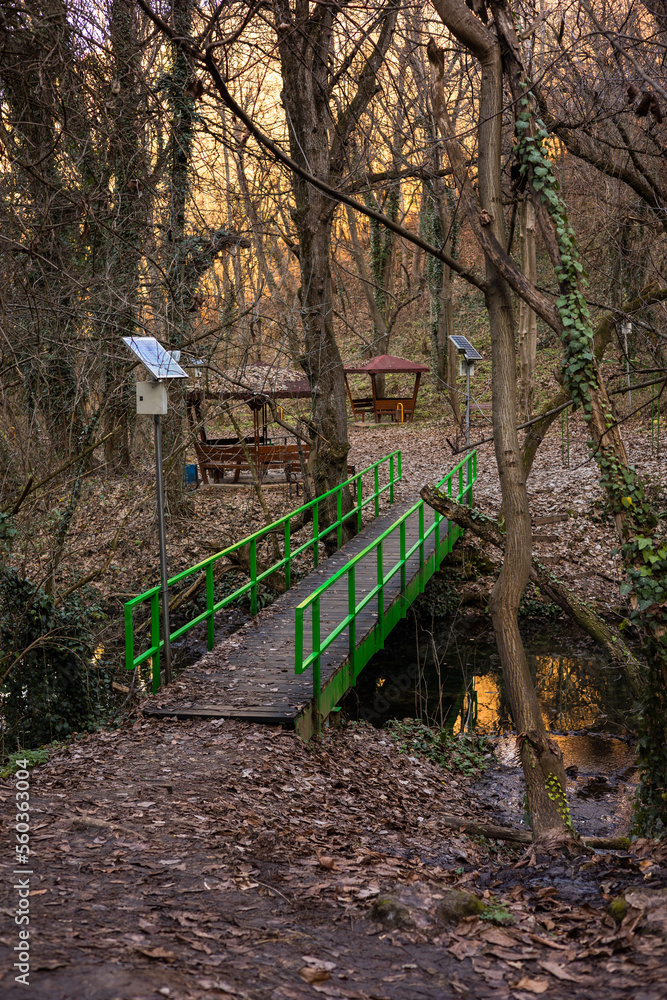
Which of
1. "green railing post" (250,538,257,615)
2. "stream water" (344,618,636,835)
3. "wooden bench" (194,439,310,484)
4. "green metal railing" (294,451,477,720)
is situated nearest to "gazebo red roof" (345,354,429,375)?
"wooden bench" (194,439,310,484)

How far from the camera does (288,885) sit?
4758mm

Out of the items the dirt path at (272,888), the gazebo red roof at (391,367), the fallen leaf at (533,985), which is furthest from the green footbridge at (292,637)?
the gazebo red roof at (391,367)

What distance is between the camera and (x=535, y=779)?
21.7 ft

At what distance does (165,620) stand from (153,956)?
4.67 m

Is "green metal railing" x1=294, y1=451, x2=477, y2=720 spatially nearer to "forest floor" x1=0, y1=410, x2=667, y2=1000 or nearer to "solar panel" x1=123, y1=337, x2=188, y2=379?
"forest floor" x1=0, y1=410, x2=667, y2=1000

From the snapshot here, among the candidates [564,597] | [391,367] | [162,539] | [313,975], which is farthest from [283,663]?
[391,367]

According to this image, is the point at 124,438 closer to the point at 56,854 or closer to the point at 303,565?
the point at 303,565

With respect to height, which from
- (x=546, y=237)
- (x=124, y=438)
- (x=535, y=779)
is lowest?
(x=535, y=779)

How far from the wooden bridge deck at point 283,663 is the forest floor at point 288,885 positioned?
0.29 m

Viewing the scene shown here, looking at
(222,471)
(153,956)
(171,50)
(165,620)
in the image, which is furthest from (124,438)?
(153,956)

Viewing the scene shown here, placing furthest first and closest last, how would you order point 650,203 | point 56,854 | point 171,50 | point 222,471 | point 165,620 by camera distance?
1. point 222,471
2. point 171,50
3. point 650,203
4. point 165,620
5. point 56,854

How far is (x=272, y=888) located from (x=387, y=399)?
24338 mm

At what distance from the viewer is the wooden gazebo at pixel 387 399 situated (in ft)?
88.2

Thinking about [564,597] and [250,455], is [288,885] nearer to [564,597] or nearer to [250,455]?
[564,597]
